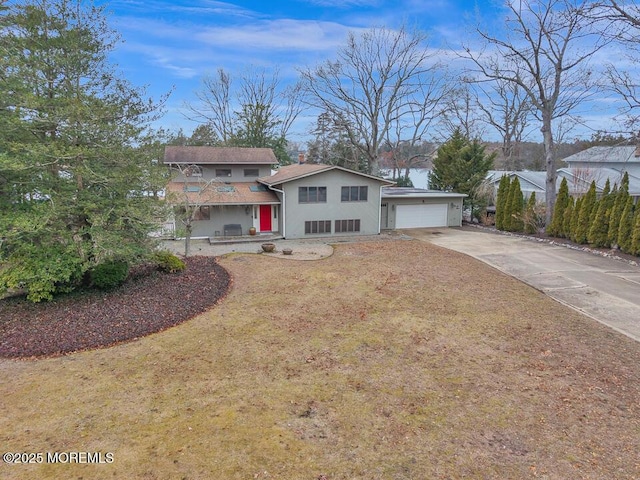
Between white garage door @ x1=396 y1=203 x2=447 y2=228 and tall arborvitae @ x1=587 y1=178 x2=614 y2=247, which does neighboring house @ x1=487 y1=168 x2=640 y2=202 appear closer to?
white garage door @ x1=396 y1=203 x2=447 y2=228

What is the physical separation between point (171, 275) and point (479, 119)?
110ft

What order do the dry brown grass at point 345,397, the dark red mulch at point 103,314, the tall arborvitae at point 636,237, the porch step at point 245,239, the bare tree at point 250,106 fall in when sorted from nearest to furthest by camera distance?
the dry brown grass at point 345,397 < the dark red mulch at point 103,314 < the tall arborvitae at point 636,237 < the porch step at point 245,239 < the bare tree at point 250,106

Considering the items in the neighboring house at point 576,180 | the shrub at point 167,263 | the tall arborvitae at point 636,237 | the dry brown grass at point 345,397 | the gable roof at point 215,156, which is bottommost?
the dry brown grass at point 345,397

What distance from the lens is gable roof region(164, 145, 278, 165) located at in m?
22.2

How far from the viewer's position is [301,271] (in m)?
14.1

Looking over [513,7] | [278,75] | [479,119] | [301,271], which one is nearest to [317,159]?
[278,75]

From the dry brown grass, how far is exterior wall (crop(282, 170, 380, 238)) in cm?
1063

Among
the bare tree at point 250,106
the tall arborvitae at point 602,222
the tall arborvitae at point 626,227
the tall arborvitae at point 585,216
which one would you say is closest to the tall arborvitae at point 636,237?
the tall arborvitae at point 626,227

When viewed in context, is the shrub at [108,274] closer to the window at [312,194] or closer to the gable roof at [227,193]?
the gable roof at [227,193]

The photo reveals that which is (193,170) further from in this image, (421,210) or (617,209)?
Answer: (617,209)

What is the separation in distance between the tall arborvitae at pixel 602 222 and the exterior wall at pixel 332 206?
10745 mm

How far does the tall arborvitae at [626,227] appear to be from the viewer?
1624 cm

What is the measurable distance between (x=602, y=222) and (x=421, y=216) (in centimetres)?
992

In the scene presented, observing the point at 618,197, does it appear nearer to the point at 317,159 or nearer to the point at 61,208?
the point at 61,208
